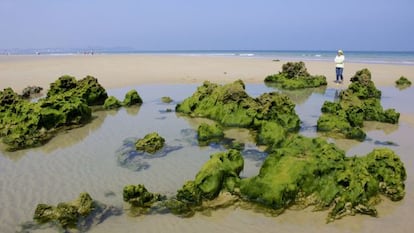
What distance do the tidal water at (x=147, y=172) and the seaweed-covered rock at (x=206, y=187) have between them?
0.30 meters

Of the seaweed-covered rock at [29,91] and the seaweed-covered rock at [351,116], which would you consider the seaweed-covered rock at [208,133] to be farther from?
the seaweed-covered rock at [29,91]

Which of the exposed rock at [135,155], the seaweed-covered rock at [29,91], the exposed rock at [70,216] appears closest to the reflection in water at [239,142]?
the exposed rock at [135,155]

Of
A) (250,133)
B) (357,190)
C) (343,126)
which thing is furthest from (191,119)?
(357,190)

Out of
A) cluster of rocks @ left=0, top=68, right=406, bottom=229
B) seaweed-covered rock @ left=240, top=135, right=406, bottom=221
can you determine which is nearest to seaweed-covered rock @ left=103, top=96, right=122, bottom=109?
cluster of rocks @ left=0, top=68, right=406, bottom=229

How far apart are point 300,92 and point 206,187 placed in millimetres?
14902

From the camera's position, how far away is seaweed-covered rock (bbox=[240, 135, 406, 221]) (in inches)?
262

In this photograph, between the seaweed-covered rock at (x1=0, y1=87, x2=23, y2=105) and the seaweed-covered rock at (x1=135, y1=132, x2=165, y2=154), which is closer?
the seaweed-covered rock at (x1=135, y1=132, x2=165, y2=154)

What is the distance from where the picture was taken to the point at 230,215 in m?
6.45

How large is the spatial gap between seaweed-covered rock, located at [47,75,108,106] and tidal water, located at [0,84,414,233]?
1516mm

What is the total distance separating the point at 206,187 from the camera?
6.91m

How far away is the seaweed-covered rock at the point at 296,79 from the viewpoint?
22688 mm

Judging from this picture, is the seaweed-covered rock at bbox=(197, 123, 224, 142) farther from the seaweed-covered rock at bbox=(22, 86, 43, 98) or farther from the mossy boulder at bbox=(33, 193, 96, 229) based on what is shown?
the seaweed-covered rock at bbox=(22, 86, 43, 98)

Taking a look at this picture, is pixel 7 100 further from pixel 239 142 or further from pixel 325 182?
pixel 325 182

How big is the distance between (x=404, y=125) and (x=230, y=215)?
8.64 m
